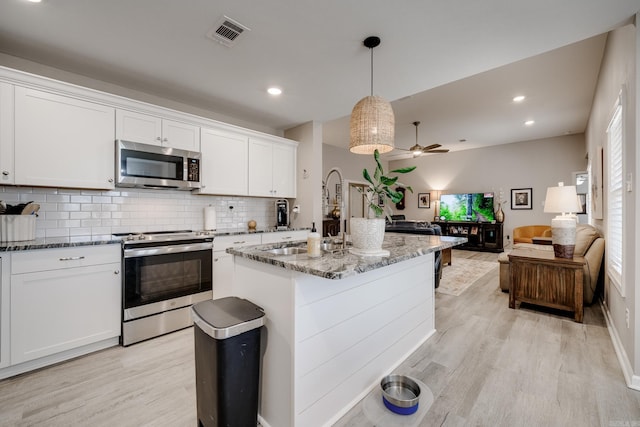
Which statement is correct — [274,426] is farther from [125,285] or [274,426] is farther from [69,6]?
[69,6]

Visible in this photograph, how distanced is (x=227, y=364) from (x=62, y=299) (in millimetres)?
1791

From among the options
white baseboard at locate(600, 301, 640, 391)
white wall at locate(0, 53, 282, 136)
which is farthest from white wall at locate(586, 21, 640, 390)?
white wall at locate(0, 53, 282, 136)

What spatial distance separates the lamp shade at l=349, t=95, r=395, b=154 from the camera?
2.05m

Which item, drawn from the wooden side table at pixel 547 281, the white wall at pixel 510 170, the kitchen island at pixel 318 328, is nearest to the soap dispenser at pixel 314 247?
the kitchen island at pixel 318 328

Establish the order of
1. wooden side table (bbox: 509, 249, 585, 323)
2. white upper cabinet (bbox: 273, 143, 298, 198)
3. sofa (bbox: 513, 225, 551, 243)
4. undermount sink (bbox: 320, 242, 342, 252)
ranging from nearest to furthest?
undermount sink (bbox: 320, 242, 342, 252) < wooden side table (bbox: 509, 249, 585, 323) < white upper cabinet (bbox: 273, 143, 298, 198) < sofa (bbox: 513, 225, 551, 243)

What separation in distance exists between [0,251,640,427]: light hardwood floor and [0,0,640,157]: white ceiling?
8.28 ft

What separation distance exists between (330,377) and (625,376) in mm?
2070

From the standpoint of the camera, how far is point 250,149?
149 inches

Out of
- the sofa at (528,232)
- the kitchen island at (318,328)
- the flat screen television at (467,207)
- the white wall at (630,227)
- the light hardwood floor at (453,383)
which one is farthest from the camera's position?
the flat screen television at (467,207)

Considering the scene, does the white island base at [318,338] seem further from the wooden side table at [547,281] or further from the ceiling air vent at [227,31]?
the wooden side table at [547,281]

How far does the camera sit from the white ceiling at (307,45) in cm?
190

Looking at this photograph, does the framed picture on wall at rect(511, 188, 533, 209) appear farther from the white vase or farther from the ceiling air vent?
the ceiling air vent

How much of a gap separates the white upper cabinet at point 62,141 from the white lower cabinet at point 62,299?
70 centimetres

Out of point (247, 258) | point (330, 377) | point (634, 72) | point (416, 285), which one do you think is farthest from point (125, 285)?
point (634, 72)
